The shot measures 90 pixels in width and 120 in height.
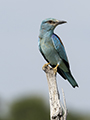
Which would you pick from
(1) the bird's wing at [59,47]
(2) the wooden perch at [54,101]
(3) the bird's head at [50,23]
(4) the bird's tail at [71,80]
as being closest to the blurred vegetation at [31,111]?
(4) the bird's tail at [71,80]

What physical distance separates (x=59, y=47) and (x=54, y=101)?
2.42 meters

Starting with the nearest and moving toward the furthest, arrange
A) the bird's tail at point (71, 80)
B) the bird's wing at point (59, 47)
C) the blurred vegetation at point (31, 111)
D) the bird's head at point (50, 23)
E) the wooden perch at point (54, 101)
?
the wooden perch at point (54, 101) < the bird's head at point (50, 23) < the bird's wing at point (59, 47) < the bird's tail at point (71, 80) < the blurred vegetation at point (31, 111)

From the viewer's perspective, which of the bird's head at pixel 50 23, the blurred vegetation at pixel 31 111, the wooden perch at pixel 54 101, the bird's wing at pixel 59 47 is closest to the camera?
the wooden perch at pixel 54 101

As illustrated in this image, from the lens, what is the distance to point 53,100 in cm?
1181

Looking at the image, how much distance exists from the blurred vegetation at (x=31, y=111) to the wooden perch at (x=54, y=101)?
23.1 meters

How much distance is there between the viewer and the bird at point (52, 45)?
13.5 meters

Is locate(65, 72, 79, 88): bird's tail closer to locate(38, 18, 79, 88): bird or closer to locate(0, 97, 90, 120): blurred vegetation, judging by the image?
locate(38, 18, 79, 88): bird

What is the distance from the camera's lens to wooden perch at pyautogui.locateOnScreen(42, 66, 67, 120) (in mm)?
11609

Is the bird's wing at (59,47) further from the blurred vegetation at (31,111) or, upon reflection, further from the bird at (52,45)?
the blurred vegetation at (31,111)

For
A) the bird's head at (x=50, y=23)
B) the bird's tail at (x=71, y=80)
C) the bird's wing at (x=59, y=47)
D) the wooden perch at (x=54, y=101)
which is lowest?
the wooden perch at (x=54, y=101)

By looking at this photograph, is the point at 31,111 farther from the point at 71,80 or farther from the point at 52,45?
the point at 52,45

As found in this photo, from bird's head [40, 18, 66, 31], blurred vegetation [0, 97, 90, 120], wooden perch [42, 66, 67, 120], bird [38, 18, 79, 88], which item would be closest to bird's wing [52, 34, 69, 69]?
bird [38, 18, 79, 88]

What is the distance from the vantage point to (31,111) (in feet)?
123

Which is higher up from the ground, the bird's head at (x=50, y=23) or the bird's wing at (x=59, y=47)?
the bird's head at (x=50, y=23)
